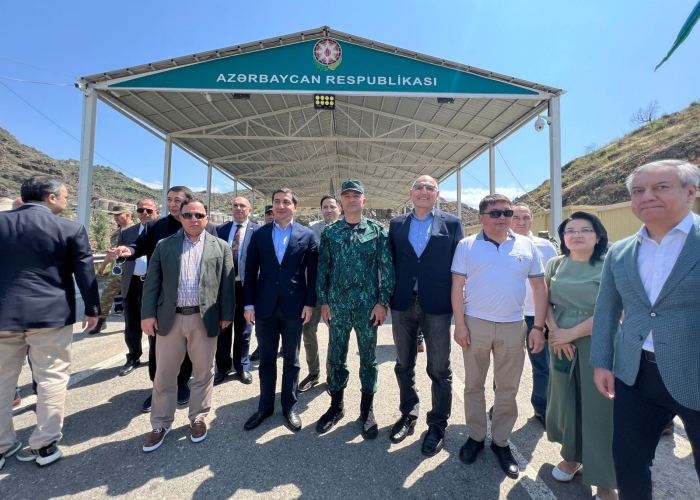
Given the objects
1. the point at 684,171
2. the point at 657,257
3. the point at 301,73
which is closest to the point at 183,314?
the point at 657,257

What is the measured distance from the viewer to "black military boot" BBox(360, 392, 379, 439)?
103 inches

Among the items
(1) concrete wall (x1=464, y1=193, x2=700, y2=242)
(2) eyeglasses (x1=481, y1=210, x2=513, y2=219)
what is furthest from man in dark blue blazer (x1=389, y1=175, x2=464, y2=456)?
(1) concrete wall (x1=464, y1=193, x2=700, y2=242)

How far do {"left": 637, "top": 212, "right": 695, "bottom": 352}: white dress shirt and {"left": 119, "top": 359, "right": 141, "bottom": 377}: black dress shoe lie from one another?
4.68m

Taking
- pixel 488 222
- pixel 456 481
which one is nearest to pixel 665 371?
pixel 488 222

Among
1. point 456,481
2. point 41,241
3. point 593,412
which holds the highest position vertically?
point 41,241

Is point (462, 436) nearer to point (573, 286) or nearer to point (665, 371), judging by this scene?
point (573, 286)

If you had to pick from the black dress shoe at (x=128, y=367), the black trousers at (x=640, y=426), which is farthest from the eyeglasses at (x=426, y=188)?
the black dress shoe at (x=128, y=367)

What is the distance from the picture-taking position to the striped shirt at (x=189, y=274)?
2.63 m

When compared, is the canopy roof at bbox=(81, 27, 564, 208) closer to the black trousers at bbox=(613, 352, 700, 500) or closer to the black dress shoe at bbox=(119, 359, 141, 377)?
the black dress shoe at bbox=(119, 359, 141, 377)

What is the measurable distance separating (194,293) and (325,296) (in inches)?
42.2

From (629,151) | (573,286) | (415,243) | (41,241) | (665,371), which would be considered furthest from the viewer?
(629,151)

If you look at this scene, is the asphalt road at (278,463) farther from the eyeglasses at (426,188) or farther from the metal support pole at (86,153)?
the metal support pole at (86,153)

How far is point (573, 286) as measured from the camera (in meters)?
2.19

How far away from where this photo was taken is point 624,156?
83.3ft
